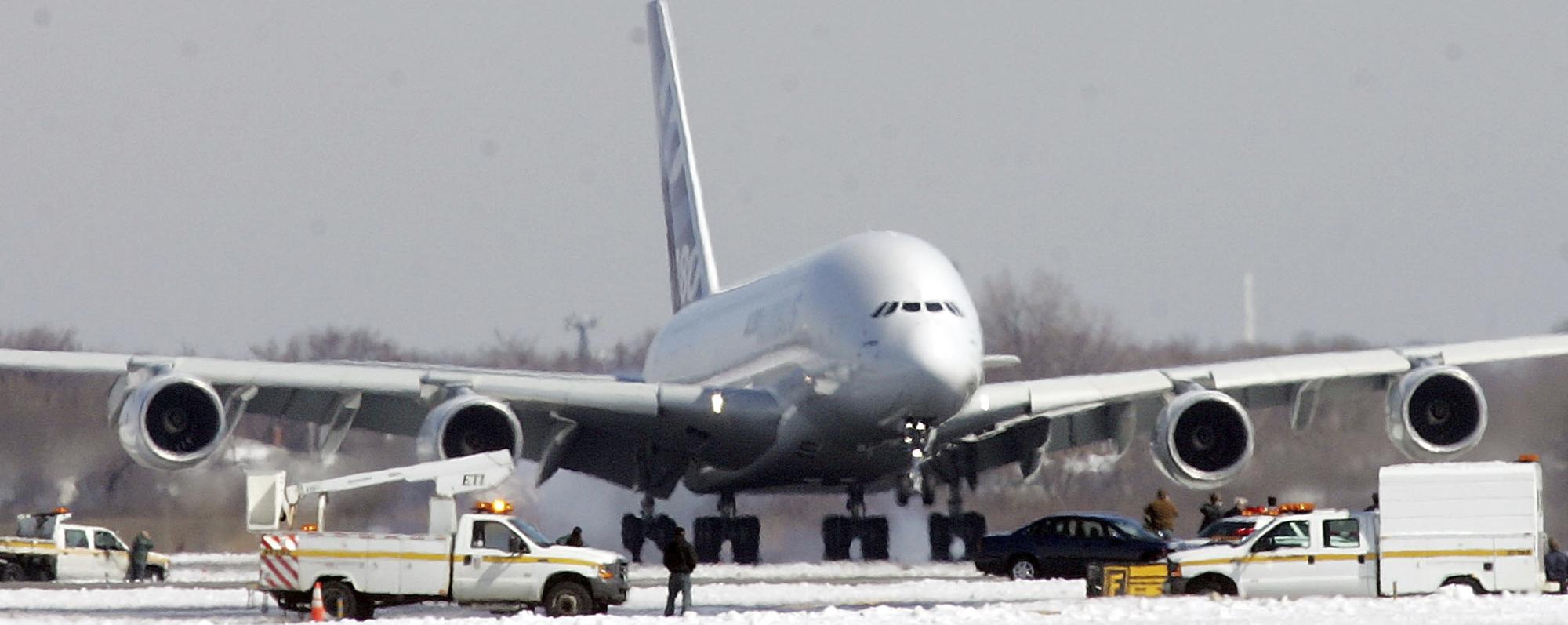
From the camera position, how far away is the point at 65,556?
35.6 meters

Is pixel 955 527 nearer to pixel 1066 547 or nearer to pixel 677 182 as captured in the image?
pixel 1066 547

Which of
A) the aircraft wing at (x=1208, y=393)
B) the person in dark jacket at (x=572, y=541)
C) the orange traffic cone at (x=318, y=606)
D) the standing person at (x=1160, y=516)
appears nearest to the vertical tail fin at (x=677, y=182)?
the aircraft wing at (x=1208, y=393)

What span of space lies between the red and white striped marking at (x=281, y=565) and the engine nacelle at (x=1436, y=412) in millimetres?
16774

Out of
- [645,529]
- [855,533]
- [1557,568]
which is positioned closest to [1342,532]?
[1557,568]

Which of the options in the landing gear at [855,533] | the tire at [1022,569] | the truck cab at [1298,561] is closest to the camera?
the truck cab at [1298,561]

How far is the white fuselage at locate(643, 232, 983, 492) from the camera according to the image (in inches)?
1222

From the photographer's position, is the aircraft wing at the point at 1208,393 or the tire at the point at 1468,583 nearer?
the tire at the point at 1468,583

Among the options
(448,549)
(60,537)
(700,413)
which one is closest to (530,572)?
(448,549)

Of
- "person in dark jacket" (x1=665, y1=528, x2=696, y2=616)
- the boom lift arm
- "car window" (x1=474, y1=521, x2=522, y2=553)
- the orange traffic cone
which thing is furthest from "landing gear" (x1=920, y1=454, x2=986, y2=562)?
the orange traffic cone

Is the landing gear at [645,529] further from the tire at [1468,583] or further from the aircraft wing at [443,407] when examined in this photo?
the tire at [1468,583]

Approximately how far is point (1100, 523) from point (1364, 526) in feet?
25.6

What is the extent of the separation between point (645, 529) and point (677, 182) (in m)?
11.8

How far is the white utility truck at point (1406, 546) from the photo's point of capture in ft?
81.3

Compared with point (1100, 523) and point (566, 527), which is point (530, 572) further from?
point (566, 527)
